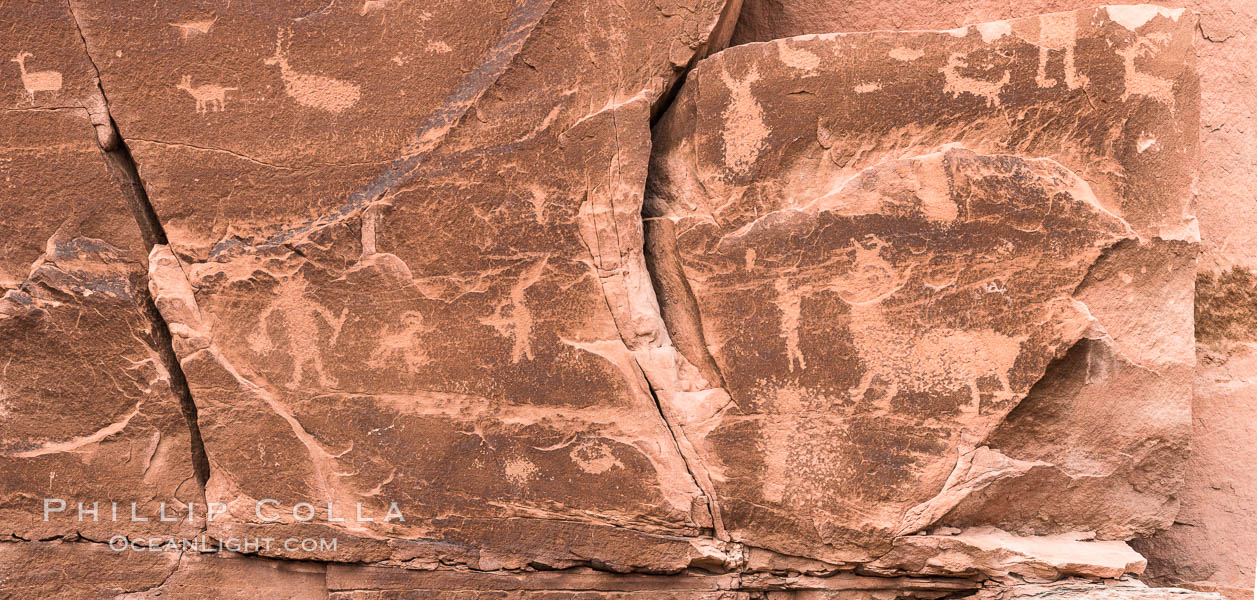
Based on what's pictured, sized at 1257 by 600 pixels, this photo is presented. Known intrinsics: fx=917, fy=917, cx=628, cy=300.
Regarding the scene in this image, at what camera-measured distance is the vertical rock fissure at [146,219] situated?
1.47m

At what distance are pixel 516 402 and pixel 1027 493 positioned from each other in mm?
850

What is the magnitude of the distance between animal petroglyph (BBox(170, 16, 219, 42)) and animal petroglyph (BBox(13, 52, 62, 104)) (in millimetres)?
212

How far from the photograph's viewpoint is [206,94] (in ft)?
4.77

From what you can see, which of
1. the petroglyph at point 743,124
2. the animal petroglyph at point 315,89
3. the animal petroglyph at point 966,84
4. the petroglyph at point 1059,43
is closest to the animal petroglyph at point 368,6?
the animal petroglyph at point 315,89

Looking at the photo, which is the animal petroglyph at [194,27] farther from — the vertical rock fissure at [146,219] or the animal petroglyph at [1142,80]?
the animal petroglyph at [1142,80]

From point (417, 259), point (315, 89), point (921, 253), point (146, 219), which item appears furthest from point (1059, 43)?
point (146, 219)

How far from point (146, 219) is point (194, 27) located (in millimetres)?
330

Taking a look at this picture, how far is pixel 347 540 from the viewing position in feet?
5.12

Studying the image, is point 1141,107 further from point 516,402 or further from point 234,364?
point 234,364

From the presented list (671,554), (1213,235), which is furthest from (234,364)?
(1213,235)

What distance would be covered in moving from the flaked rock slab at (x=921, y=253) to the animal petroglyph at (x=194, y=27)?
74cm

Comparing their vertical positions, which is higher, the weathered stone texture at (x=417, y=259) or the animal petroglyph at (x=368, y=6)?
the animal petroglyph at (x=368, y=6)

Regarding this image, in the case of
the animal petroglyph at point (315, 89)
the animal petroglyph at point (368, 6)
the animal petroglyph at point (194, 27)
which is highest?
the animal petroglyph at point (368, 6)

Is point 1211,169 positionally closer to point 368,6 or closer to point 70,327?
point 368,6
